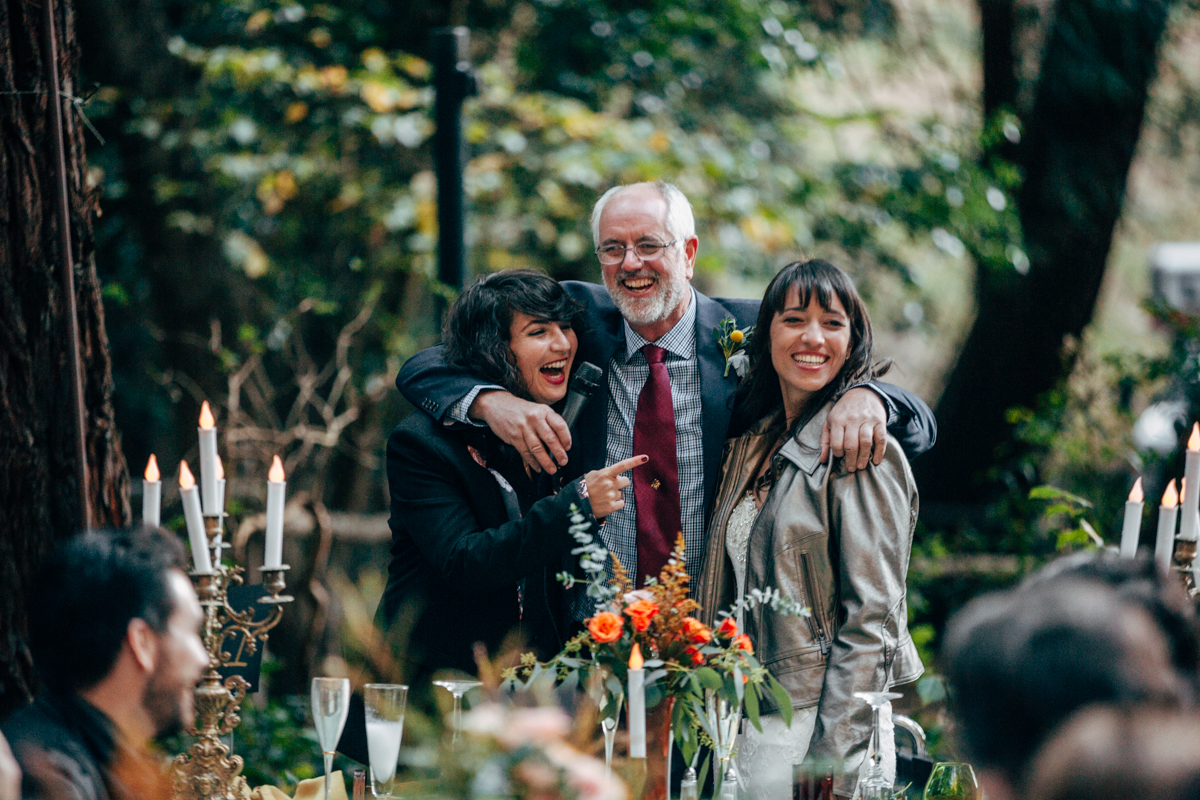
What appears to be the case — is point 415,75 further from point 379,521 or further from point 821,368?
point 821,368

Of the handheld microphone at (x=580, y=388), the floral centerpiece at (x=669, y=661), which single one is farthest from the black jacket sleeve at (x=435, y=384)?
the floral centerpiece at (x=669, y=661)

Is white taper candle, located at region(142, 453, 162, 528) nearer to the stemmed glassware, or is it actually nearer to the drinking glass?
the drinking glass

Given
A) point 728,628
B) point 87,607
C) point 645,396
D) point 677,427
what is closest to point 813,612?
point 728,628

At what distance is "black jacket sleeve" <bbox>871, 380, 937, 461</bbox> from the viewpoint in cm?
293

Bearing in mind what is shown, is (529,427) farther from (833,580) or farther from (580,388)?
(833,580)

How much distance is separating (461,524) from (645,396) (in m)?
0.68

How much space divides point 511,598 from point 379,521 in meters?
4.40

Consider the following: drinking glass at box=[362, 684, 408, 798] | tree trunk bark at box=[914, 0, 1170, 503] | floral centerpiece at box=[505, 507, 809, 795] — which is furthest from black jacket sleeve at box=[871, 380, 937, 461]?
tree trunk bark at box=[914, 0, 1170, 503]

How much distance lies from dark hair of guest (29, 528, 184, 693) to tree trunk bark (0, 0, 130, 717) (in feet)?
4.10

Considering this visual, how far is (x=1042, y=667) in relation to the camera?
1.37 metres

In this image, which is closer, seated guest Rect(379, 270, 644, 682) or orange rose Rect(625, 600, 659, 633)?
orange rose Rect(625, 600, 659, 633)

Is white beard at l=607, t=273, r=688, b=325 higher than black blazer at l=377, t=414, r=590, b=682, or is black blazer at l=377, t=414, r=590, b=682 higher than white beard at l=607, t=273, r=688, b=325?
white beard at l=607, t=273, r=688, b=325

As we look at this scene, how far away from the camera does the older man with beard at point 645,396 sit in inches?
115

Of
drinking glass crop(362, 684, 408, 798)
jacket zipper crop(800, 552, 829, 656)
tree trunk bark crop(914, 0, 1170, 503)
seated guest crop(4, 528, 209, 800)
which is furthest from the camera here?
tree trunk bark crop(914, 0, 1170, 503)
